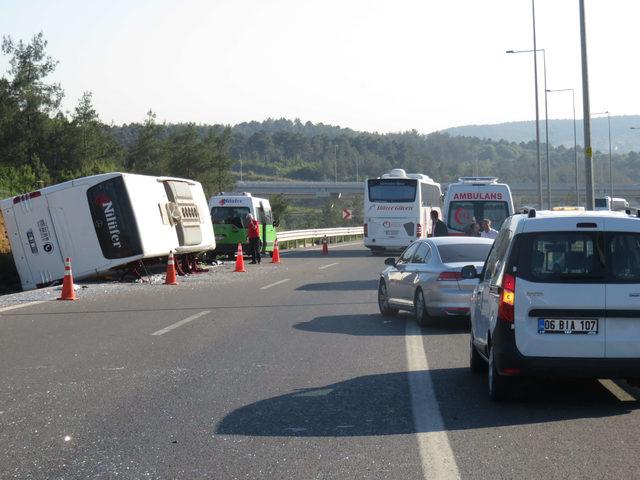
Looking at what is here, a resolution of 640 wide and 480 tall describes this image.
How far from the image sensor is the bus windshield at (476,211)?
1177 inches

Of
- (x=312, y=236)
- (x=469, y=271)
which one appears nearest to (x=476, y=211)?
(x=469, y=271)

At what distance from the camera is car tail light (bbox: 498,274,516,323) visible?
795 cm

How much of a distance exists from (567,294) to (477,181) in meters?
23.1

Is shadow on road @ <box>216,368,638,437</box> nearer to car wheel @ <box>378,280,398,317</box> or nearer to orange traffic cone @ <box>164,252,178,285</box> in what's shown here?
car wheel @ <box>378,280,398,317</box>

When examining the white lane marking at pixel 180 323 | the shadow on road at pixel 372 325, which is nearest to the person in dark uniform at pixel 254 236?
the white lane marking at pixel 180 323

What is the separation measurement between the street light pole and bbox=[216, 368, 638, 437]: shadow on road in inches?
642

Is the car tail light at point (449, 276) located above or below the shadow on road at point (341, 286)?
above

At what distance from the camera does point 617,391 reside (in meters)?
9.00

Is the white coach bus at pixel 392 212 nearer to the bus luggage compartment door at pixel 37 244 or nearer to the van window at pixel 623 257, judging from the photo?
the bus luggage compartment door at pixel 37 244

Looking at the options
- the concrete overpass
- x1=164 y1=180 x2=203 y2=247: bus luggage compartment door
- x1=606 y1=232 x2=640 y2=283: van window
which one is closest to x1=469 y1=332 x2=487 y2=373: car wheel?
x1=606 y1=232 x2=640 y2=283: van window

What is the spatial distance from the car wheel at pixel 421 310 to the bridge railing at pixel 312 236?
111 ft

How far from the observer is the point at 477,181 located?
101ft

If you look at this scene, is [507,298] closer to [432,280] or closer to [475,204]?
[432,280]

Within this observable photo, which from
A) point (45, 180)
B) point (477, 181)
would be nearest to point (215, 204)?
point (477, 181)
